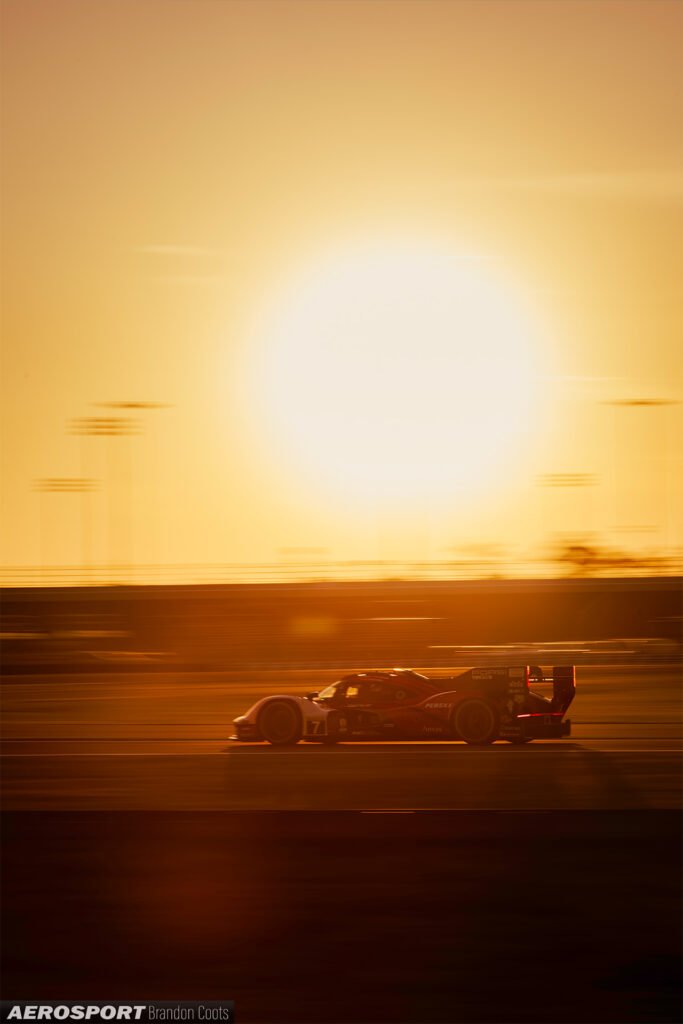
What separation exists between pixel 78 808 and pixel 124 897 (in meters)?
2.92

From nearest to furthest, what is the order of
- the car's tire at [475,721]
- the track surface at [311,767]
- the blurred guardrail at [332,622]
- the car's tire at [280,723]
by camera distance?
the track surface at [311,767] < the car's tire at [475,721] < the car's tire at [280,723] < the blurred guardrail at [332,622]

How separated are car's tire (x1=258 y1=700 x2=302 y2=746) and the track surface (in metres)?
0.20

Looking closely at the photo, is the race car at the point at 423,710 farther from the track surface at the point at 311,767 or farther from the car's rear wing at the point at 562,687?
the track surface at the point at 311,767

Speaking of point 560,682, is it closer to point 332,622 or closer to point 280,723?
point 280,723

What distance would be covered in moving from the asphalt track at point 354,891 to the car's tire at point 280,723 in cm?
204

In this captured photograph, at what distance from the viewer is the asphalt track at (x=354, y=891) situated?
4438 millimetres

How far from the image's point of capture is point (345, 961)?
4.71 meters

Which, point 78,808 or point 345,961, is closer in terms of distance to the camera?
point 345,961

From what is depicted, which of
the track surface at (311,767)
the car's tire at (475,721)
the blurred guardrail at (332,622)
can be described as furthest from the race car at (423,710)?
the blurred guardrail at (332,622)

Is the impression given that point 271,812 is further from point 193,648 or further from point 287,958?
point 193,648

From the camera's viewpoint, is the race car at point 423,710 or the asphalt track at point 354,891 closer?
the asphalt track at point 354,891

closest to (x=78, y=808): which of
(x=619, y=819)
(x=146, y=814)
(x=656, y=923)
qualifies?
(x=146, y=814)

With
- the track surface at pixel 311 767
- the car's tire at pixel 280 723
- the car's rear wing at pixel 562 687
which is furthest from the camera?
the car's tire at pixel 280 723

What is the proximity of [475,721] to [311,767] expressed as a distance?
238cm
